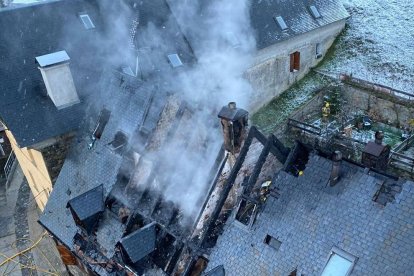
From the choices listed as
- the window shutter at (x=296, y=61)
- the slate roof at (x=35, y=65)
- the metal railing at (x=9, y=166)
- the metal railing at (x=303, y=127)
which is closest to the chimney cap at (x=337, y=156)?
the slate roof at (x=35, y=65)

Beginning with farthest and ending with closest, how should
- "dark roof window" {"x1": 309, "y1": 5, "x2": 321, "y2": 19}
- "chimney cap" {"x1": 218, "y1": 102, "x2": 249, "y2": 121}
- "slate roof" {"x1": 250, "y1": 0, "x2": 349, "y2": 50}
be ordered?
"dark roof window" {"x1": 309, "y1": 5, "x2": 321, "y2": 19}
"slate roof" {"x1": 250, "y1": 0, "x2": 349, "y2": 50}
"chimney cap" {"x1": 218, "y1": 102, "x2": 249, "y2": 121}

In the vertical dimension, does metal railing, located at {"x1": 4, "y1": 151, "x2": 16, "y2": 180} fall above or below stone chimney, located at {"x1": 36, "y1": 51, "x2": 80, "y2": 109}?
below

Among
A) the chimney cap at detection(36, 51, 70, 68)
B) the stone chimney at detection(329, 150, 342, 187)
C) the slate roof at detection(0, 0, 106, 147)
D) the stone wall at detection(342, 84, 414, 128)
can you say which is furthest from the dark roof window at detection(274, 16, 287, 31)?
the stone chimney at detection(329, 150, 342, 187)

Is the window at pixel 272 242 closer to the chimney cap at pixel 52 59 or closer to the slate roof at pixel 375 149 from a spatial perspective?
the slate roof at pixel 375 149

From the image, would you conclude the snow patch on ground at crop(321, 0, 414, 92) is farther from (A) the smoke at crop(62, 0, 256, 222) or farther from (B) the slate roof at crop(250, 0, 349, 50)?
(A) the smoke at crop(62, 0, 256, 222)

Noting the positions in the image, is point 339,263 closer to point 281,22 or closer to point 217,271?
point 217,271

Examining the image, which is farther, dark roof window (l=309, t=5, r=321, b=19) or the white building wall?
dark roof window (l=309, t=5, r=321, b=19)
